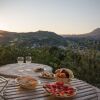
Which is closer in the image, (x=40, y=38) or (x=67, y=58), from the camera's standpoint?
(x=67, y=58)

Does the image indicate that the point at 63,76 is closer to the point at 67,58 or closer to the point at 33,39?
the point at 67,58

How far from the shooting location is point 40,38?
252 inches

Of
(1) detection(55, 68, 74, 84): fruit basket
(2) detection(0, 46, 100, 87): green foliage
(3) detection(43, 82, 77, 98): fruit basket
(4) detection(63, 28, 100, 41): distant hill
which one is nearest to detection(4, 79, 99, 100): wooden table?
(3) detection(43, 82, 77, 98): fruit basket

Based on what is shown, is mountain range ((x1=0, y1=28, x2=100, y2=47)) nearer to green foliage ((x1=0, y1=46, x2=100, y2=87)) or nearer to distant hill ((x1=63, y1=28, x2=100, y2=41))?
distant hill ((x1=63, y1=28, x2=100, y2=41))

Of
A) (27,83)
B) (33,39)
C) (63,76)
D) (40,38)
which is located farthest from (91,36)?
(27,83)

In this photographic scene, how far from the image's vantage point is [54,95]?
2004 millimetres

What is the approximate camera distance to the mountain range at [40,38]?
6242 millimetres

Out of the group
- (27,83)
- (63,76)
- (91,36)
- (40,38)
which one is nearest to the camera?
(27,83)

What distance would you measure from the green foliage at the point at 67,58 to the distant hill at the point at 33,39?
344 mm

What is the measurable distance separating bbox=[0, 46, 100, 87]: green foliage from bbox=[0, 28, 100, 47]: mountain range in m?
0.36

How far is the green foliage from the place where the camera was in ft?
17.9

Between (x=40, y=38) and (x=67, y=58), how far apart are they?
1050mm

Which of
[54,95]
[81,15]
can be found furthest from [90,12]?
[54,95]

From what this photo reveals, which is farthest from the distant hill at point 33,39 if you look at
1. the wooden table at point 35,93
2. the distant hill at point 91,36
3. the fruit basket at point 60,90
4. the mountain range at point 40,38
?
the fruit basket at point 60,90
